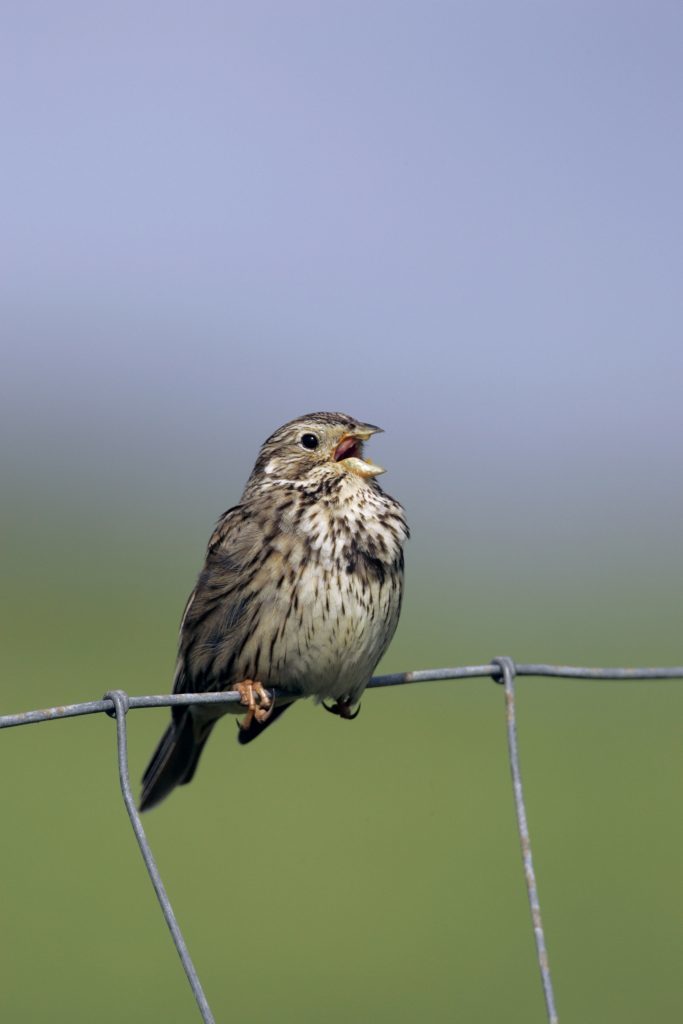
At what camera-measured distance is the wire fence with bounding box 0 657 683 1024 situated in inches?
130

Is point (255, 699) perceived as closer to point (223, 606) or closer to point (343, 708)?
point (223, 606)

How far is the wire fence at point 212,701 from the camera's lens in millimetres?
3303

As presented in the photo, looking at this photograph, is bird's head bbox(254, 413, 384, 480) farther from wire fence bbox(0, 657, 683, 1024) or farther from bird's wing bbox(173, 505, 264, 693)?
wire fence bbox(0, 657, 683, 1024)

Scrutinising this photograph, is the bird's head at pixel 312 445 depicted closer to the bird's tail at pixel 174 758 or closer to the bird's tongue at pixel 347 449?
the bird's tongue at pixel 347 449

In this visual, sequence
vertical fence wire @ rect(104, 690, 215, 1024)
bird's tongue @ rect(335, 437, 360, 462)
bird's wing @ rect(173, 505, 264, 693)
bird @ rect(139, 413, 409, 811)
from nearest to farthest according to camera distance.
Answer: vertical fence wire @ rect(104, 690, 215, 1024) → bird @ rect(139, 413, 409, 811) → bird's wing @ rect(173, 505, 264, 693) → bird's tongue @ rect(335, 437, 360, 462)

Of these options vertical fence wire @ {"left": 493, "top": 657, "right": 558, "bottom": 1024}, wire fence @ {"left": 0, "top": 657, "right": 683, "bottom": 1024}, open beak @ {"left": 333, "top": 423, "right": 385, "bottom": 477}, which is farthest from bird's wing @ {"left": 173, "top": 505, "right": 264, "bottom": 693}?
vertical fence wire @ {"left": 493, "top": 657, "right": 558, "bottom": 1024}

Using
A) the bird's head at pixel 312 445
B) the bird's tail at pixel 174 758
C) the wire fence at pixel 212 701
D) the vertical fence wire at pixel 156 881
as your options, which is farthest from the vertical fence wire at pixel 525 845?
the bird's tail at pixel 174 758

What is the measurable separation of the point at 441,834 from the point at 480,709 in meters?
6.44

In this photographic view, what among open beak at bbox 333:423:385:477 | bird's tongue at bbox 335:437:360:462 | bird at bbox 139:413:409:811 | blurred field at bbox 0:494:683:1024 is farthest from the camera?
blurred field at bbox 0:494:683:1024

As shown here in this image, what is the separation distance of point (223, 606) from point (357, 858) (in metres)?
7.67

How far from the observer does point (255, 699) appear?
207 inches

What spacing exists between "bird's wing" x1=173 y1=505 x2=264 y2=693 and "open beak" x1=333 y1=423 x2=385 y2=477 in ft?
1.31

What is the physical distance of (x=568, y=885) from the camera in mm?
11586

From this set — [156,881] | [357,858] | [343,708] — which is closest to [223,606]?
[343,708]
